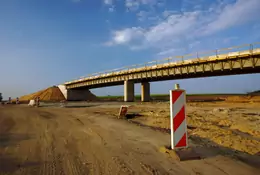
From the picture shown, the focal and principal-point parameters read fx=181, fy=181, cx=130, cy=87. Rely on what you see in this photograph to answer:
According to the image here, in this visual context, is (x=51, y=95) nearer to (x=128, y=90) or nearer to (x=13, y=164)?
(x=128, y=90)

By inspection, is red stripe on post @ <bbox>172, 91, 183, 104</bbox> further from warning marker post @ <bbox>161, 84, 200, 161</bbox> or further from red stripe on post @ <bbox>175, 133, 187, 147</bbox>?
red stripe on post @ <bbox>175, 133, 187, 147</bbox>

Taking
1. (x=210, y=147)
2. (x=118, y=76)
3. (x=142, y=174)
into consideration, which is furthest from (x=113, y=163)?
(x=118, y=76)

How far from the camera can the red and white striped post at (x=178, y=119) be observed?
4430 millimetres

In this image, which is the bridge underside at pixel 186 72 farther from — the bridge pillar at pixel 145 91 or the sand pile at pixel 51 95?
the sand pile at pixel 51 95

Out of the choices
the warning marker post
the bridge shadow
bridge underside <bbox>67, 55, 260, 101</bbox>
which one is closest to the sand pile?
bridge underside <bbox>67, 55, 260, 101</bbox>

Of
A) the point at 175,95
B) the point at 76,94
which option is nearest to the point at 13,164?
the point at 175,95

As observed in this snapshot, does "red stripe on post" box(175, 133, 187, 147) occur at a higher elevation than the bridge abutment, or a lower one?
lower

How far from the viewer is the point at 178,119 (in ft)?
14.8

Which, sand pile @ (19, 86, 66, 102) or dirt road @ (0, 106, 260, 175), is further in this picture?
sand pile @ (19, 86, 66, 102)

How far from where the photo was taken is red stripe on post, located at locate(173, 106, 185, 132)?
14.6 ft

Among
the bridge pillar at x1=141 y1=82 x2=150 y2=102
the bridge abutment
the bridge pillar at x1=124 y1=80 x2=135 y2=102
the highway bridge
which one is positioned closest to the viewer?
the highway bridge

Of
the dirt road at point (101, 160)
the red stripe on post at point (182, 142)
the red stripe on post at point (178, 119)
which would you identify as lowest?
the dirt road at point (101, 160)

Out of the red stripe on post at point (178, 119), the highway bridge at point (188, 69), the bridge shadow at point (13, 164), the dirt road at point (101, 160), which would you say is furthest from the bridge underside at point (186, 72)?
the bridge shadow at point (13, 164)

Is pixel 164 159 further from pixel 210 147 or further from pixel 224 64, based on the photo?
pixel 224 64
